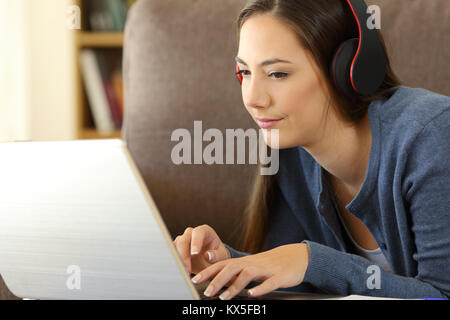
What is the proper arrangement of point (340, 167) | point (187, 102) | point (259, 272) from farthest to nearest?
point (187, 102), point (340, 167), point (259, 272)

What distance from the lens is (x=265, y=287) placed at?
63cm

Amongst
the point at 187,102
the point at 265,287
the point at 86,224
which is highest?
the point at 187,102

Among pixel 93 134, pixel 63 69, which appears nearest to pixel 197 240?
pixel 93 134

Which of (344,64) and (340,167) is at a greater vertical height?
(344,64)

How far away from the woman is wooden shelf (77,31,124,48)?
45.1 inches

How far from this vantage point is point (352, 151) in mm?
954

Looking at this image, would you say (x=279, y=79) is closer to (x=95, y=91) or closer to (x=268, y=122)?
(x=268, y=122)

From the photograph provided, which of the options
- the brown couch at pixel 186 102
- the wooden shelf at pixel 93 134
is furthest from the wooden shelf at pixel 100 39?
the brown couch at pixel 186 102

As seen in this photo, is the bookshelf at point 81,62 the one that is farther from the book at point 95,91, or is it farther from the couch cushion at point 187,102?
the couch cushion at point 187,102

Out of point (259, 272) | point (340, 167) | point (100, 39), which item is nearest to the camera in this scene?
point (259, 272)

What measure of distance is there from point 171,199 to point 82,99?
38.7 inches

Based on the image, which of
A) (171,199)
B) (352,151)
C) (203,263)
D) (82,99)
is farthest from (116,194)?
(82,99)

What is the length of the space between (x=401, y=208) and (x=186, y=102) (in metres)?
0.55

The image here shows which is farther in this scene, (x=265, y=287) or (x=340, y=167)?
(x=340, y=167)
